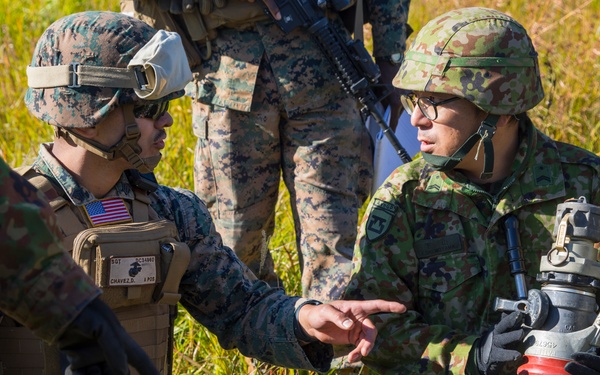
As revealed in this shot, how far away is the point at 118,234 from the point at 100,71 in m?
0.51

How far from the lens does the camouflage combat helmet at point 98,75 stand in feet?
9.44

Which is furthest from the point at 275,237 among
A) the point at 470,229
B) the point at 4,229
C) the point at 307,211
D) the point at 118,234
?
the point at 4,229

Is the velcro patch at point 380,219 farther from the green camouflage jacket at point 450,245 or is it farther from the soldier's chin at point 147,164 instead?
the soldier's chin at point 147,164

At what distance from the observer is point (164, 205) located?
301 cm

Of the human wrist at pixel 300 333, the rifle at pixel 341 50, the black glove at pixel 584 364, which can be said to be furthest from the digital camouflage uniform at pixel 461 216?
the rifle at pixel 341 50

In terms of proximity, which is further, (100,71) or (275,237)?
(275,237)

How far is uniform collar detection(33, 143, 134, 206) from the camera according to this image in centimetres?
282

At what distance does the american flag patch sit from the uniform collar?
2 centimetres

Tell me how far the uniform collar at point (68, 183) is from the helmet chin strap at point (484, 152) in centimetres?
96

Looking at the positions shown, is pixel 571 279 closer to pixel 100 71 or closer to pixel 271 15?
pixel 100 71

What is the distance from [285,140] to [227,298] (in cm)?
149

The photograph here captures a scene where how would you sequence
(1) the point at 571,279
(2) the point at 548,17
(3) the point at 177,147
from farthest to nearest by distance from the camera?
1. (2) the point at 548,17
2. (3) the point at 177,147
3. (1) the point at 571,279

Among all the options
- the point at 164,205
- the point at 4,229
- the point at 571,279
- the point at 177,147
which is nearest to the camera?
the point at 4,229

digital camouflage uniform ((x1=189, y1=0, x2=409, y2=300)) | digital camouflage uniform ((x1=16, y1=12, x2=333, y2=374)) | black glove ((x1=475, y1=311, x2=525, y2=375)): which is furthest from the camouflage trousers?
black glove ((x1=475, y1=311, x2=525, y2=375))
